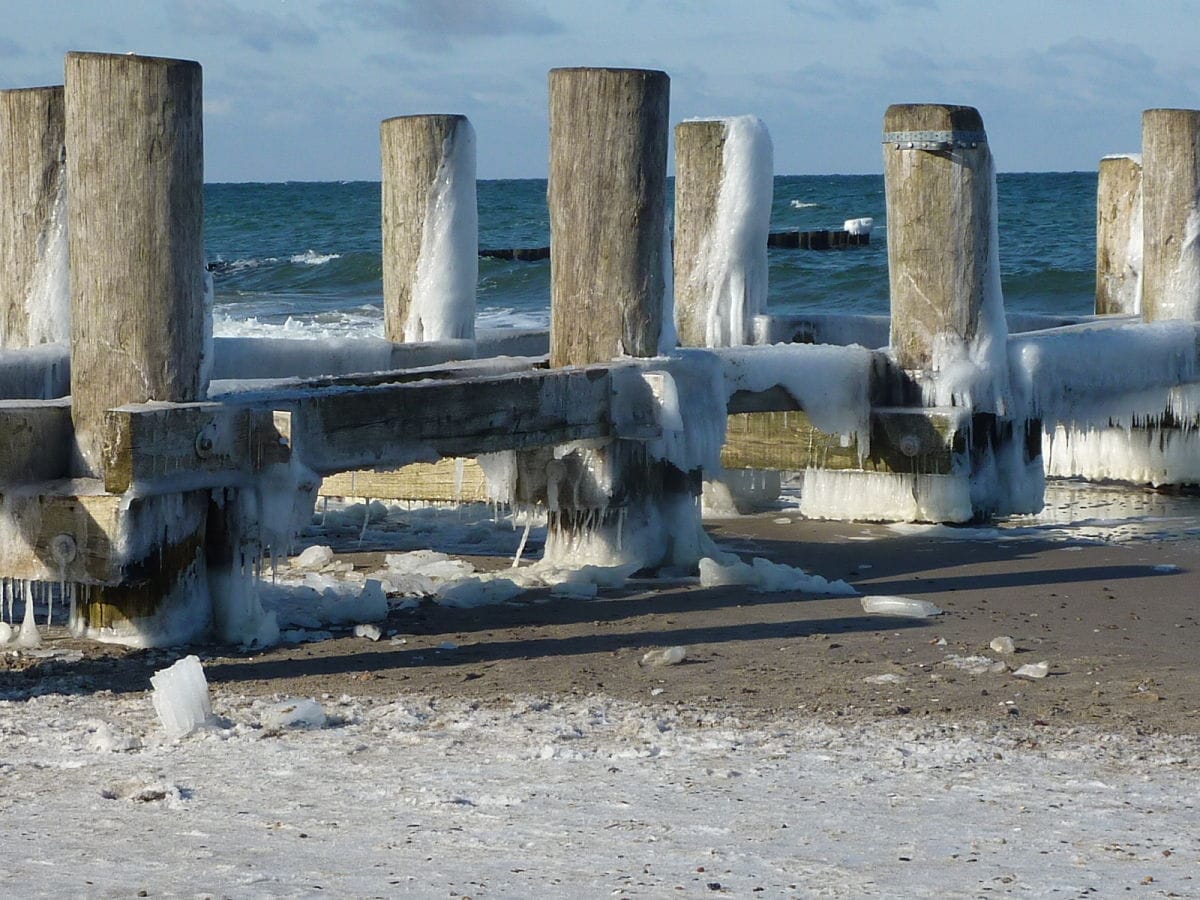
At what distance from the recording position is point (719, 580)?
6.83 metres

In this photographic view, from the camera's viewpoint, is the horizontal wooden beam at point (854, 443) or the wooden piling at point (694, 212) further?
the wooden piling at point (694, 212)

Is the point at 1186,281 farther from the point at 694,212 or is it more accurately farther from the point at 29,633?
the point at 29,633

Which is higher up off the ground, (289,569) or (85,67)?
(85,67)

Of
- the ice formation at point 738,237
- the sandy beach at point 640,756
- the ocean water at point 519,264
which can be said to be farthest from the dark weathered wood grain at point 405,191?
the ocean water at point 519,264

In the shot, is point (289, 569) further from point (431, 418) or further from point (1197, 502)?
point (1197, 502)

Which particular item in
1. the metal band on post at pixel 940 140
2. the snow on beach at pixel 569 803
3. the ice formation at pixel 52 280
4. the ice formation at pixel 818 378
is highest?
the metal band on post at pixel 940 140

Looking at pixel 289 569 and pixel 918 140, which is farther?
pixel 918 140

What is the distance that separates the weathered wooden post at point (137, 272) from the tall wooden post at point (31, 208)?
7.57 ft

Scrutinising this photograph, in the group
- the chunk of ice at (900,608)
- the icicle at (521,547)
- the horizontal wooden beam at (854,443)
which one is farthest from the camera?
the horizontal wooden beam at (854,443)

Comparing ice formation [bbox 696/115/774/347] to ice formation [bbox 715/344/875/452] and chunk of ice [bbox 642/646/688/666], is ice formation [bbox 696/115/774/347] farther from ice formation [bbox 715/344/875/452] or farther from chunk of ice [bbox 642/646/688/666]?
chunk of ice [bbox 642/646/688/666]

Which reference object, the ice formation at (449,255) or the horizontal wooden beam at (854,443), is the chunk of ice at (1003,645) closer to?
the horizontal wooden beam at (854,443)

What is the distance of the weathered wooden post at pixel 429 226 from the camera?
333 inches

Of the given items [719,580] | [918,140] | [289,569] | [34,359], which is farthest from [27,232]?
[918,140]

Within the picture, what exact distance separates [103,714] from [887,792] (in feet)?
6.65
